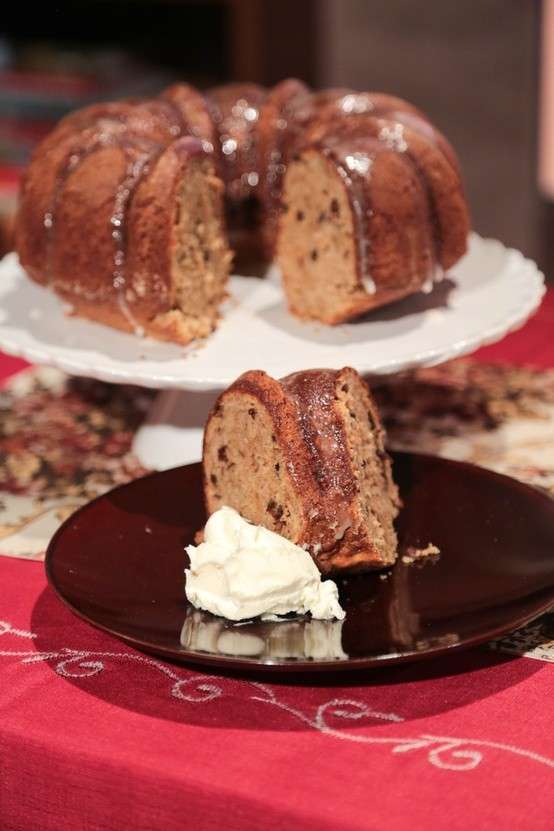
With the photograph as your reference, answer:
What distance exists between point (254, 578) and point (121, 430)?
2.49 ft

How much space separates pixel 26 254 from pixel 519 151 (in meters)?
2.43

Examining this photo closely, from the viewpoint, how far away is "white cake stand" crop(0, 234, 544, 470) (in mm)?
1542

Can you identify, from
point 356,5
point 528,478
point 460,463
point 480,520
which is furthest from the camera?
point 356,5

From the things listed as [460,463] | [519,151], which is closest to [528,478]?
[460,463]

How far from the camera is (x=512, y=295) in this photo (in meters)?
1.77

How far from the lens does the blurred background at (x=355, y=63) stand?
3.78 meters

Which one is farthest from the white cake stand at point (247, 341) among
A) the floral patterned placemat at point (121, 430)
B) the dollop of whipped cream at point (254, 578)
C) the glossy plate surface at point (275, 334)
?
the dollop of whipped cream at point (254, 578)

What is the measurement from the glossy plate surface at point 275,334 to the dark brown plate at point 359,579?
166mm

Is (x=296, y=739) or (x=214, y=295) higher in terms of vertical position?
(x=214, y=295)

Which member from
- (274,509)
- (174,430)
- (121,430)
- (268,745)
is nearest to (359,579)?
(274,509)

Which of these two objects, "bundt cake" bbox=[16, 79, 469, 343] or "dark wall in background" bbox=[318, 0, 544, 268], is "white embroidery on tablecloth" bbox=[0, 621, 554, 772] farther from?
"dark wall in background" bbox=[318, 0, 544, 268]

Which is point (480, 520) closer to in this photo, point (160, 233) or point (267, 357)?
point (267, 357)

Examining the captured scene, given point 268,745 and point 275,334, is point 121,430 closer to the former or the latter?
point 275,334

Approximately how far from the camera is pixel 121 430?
1.83 m
